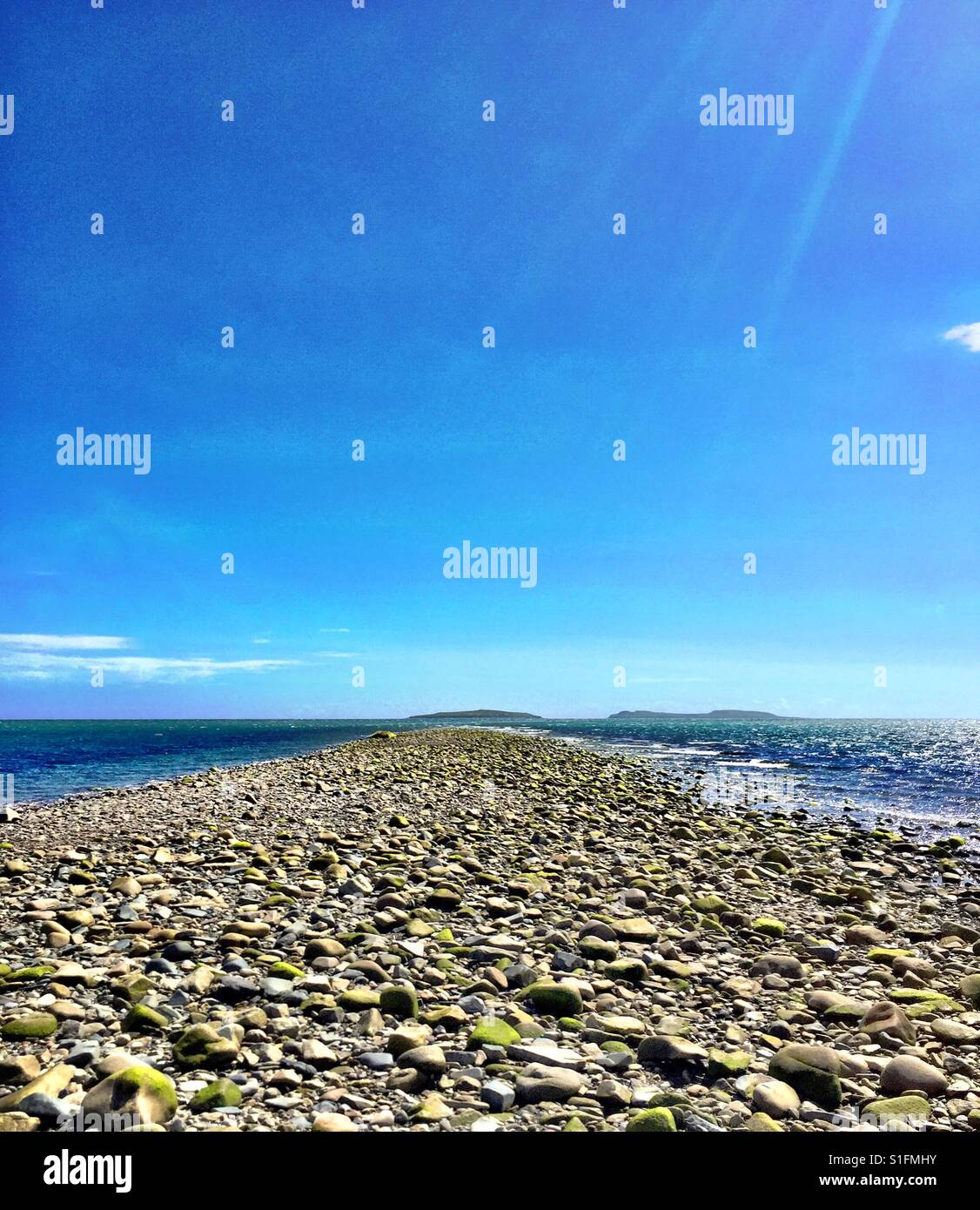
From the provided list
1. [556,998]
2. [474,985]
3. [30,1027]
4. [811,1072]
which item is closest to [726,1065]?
[811,1072]

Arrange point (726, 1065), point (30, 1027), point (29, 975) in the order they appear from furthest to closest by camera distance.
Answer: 1. point (29, 975)
2. point (30, 1027)
3. point (726, 1065)

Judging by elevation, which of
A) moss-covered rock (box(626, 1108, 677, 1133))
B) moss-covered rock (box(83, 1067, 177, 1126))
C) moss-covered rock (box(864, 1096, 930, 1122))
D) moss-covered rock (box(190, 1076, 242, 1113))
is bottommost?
moss-covered rock (box(864, 1096, 930, 1122))

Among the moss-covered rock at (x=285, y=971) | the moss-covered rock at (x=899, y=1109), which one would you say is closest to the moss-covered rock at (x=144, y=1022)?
the moss-covered rock at (x=285, y=971)

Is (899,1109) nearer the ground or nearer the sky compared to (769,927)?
nearer the sky

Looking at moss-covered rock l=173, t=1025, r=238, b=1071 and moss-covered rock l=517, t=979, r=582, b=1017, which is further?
moss-covered rock l=517, t=979, r=582, b=1017

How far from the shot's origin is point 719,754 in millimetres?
44750

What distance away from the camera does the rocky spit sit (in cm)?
415

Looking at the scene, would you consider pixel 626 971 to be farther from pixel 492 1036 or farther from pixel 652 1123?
pixel 652 1123

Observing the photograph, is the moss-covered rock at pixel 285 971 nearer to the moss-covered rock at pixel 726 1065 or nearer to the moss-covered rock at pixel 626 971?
the moss-covered rock at pixel 626 971

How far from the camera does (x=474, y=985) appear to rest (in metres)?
5.82

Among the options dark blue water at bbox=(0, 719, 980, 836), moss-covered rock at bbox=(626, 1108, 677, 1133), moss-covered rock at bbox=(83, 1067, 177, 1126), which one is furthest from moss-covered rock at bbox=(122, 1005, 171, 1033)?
dark blue water at bbox=(0, 719, 980, 836)

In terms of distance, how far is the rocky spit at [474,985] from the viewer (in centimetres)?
415

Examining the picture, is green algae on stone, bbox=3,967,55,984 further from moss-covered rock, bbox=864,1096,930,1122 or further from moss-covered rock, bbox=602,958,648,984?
moss-covered rock, bbox=864,1096,930,1122

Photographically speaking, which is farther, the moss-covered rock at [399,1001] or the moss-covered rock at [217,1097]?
the moss-covered rock at [399,1001]
